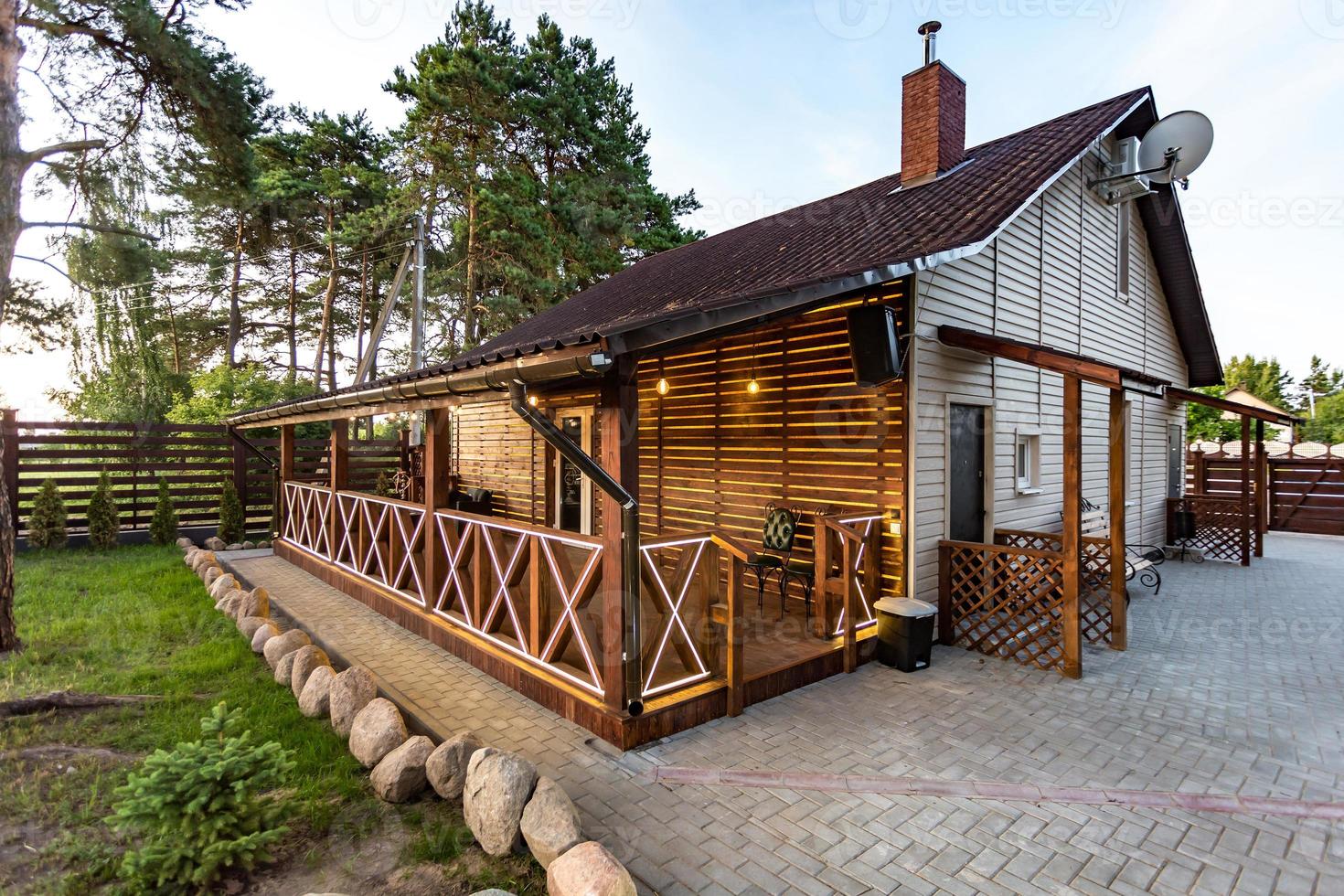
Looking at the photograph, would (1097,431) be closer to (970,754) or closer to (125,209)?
(970,754)

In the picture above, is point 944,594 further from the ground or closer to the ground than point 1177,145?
closer to the ground

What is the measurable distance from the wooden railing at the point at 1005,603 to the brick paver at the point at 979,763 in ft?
0.68

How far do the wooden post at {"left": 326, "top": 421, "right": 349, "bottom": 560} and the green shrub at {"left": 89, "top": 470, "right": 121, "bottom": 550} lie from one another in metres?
4.95

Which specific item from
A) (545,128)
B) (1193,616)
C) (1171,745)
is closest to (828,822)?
(1171,745)

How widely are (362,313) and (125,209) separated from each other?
13549 millimetres

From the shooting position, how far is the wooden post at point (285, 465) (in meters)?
8.55

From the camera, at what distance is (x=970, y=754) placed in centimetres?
327

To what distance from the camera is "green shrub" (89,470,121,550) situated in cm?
926

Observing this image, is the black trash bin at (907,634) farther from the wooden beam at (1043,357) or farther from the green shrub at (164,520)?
the green shrub at (164,520)

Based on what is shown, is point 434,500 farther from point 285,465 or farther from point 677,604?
point 285,465

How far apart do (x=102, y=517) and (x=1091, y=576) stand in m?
14.1

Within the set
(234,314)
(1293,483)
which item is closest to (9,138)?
(234,314)

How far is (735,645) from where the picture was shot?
12.1ft

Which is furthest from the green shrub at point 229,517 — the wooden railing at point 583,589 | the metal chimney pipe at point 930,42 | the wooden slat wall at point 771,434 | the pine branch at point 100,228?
the metal chimney pipe at point 930,42
